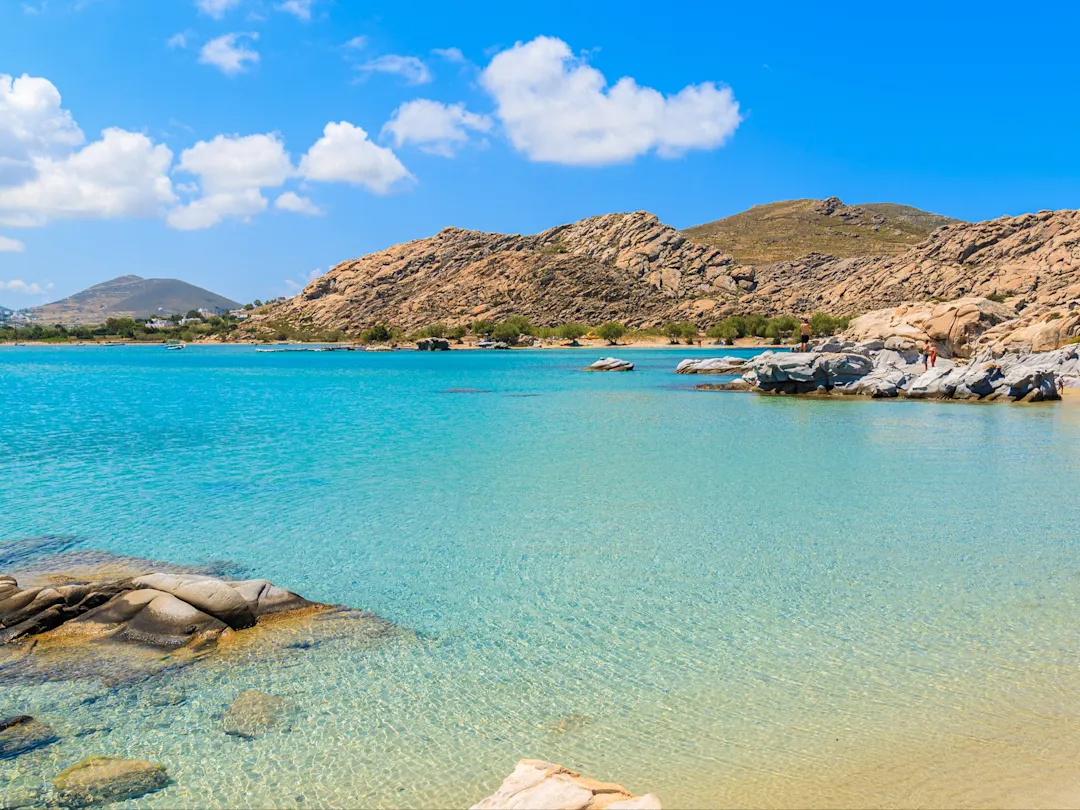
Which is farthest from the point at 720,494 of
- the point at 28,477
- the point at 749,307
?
the point at 749,307

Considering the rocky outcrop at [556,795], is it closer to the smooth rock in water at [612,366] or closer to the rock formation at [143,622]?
the rock formation at [143,622]

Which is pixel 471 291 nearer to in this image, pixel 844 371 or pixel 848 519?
pixel 844 371

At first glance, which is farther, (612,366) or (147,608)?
(612,366)

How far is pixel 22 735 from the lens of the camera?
6.09 meters

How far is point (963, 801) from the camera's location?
5117 millimetres

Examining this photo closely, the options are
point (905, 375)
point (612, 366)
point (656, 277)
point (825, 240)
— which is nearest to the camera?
point (905, 375)

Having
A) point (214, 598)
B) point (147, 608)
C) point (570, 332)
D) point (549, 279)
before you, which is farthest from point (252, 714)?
point (549, 279)

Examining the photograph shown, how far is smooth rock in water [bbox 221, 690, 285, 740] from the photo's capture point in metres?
6.21

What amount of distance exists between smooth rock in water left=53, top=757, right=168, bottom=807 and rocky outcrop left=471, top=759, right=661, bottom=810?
2856mm

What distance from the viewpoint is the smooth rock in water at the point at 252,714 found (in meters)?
6.21

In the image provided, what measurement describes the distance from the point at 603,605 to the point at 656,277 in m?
159

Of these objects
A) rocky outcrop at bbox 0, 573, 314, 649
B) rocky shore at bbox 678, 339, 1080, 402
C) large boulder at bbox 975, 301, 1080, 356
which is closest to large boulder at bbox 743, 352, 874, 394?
rocky shore at bbox 678, 339, 1080, 402

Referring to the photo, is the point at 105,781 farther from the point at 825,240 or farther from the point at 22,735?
the point at 825,240

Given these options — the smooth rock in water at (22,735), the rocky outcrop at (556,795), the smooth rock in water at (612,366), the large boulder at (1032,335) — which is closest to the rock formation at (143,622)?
the smooth rock in water at (22,735)
